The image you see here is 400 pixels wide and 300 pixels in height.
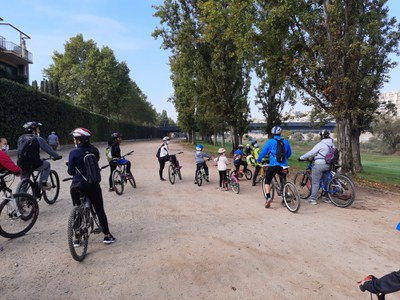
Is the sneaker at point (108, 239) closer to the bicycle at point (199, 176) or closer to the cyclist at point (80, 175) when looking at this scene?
the cyclist at point (80, 175)

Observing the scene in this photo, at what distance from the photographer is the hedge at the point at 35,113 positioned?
17.8 metres

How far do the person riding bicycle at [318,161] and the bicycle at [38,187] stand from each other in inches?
→ 251

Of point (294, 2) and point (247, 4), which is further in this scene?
point (247, 4)

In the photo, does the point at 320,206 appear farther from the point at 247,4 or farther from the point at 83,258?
the point at 247,4

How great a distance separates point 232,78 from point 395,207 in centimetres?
1606

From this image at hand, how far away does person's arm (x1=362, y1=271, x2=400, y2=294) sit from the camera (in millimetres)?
2369

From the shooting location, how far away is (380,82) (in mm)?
15766

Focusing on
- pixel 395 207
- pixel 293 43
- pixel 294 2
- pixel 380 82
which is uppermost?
pixel 294 2

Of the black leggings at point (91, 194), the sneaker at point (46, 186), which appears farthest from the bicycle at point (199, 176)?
the black leggings at point (91, 194)

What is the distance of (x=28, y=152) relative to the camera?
611cm

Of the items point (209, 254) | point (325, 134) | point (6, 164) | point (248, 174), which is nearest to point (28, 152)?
point (6, 164)

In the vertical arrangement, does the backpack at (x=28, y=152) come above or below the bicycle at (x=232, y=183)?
above

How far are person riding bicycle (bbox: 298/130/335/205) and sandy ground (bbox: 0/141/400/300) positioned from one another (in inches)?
17.6

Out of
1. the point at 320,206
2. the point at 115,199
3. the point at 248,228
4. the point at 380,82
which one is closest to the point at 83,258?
the point at 248,228
